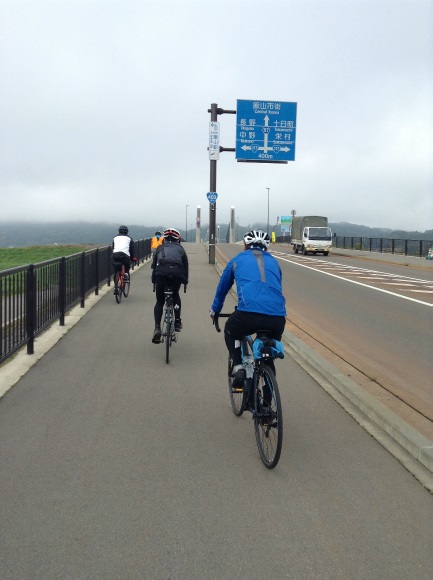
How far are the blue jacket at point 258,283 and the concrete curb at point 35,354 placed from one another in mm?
2999

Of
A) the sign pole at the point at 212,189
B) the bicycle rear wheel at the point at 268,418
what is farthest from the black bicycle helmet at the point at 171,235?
the sign pole at the point at 212,189

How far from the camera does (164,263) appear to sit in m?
9.48

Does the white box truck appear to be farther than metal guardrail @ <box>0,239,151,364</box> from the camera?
Yes

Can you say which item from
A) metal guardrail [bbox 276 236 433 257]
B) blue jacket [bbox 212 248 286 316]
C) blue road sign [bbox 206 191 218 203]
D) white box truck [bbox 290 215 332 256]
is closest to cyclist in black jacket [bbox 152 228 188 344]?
blue jacket [bbox 212 248 286 316]

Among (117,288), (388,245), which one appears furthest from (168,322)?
(388,245)

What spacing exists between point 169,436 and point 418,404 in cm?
262

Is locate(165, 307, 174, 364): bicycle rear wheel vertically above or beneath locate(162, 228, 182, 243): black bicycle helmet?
beneath

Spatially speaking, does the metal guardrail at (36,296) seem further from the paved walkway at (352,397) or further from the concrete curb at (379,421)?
the concrete curb at (379,421)

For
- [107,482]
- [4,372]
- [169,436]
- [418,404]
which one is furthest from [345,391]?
[4,372]

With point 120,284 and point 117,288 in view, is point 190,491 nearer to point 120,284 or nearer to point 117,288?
point 117,288

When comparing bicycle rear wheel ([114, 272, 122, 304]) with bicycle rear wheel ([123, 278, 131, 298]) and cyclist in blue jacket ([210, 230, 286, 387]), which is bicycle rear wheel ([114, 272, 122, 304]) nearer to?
bicycle rear wheel ([123, 278, 131, 298])

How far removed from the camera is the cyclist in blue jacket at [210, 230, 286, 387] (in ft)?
18.0

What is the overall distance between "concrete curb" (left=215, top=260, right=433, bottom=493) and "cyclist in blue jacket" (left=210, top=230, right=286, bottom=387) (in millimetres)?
1250

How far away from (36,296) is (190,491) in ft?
18.9
